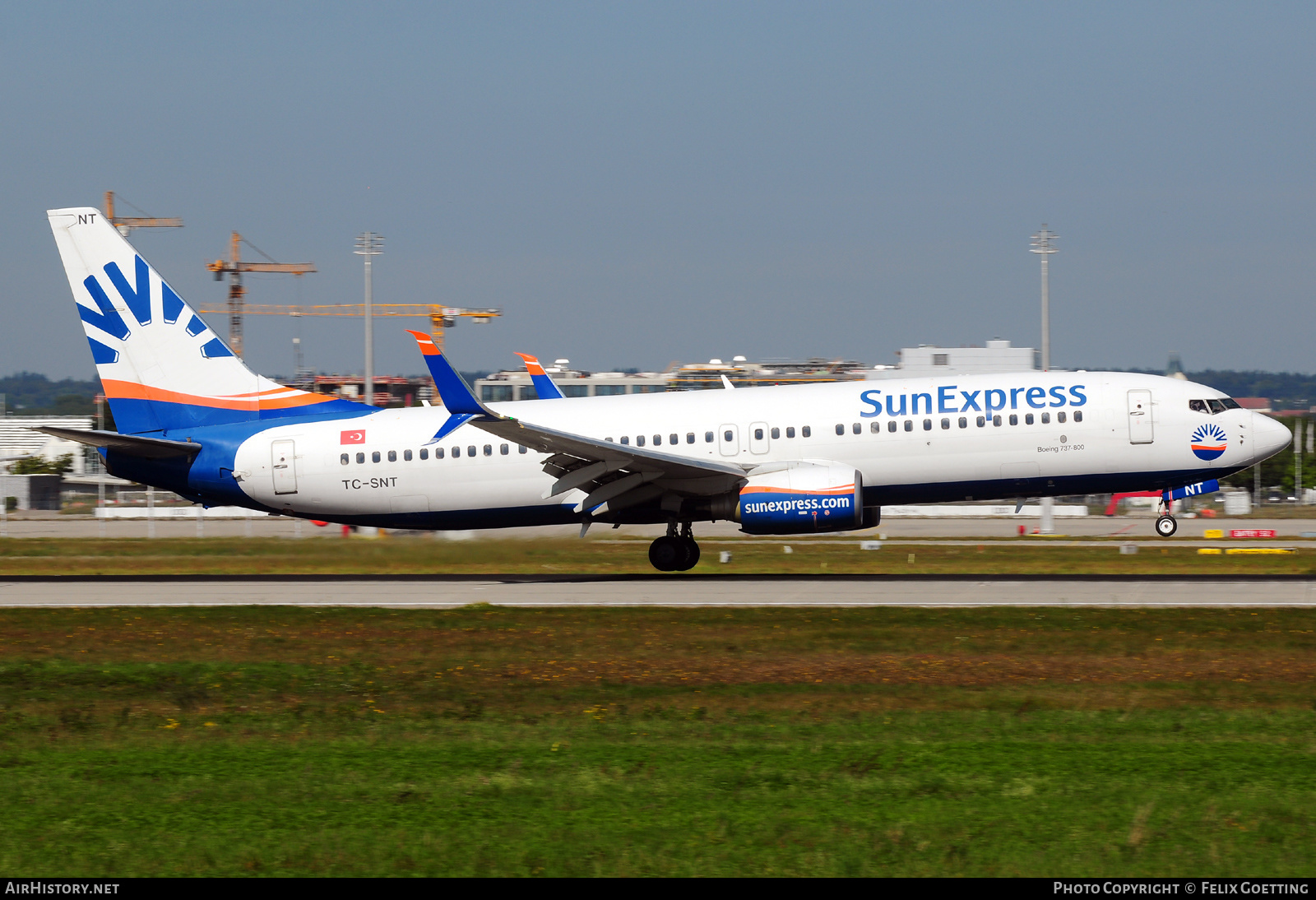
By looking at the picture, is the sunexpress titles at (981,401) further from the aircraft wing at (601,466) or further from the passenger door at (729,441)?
the aircraft wing at (601,466)

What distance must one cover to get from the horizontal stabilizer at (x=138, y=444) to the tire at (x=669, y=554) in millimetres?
10694

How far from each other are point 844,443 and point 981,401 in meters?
3.04

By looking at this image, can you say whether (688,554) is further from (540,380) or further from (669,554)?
(540,380)

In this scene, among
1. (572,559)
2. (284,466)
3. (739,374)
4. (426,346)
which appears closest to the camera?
(426,346)

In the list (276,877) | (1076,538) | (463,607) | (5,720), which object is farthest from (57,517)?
(276,877)

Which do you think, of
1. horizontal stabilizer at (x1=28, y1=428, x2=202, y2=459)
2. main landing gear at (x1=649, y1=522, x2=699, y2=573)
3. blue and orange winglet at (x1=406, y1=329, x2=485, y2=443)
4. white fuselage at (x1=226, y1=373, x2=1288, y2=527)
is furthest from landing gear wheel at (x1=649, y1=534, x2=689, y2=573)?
horizontal stabilizer at (x1=28, y1=428, x2=202, y2=459)

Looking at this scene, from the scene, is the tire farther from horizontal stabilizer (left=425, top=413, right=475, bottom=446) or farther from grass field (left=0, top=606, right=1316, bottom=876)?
grass field (left=0, top=606, right=1316, bottom=876)

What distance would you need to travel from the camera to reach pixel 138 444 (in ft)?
93.1

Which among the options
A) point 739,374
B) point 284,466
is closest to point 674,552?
point 284,466

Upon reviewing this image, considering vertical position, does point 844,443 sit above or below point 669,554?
above

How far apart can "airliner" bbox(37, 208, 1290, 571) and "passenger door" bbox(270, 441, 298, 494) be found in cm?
4

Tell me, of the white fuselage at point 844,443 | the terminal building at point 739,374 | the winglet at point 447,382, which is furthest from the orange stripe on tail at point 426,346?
the terminal building at point 739,374

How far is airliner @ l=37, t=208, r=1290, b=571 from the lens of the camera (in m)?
26.7

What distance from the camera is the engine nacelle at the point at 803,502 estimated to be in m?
25.5
